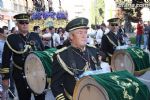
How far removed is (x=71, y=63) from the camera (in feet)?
15.3

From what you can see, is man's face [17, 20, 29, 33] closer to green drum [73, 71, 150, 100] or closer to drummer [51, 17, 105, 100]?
drummer [51, 17, 105, 100]

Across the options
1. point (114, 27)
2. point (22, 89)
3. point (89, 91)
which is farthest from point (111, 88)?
point (114, 27)

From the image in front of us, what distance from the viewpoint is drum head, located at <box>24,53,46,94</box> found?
6.70 meters

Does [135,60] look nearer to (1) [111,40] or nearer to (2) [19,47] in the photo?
(1) [111,40]

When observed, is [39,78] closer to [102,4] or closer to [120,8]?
[120,8]

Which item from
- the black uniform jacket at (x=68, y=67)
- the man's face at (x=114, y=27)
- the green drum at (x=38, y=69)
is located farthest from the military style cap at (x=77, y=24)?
the man's face at (x=114, y=27)

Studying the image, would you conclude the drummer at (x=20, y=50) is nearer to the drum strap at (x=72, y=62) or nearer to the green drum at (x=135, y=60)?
the green drum at (x=135, y=60)

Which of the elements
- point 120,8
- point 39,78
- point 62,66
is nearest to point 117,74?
point 62,66

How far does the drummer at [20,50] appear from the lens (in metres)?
7.09

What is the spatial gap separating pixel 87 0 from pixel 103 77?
55422 millimetres

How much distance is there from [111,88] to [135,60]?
14.9 ft

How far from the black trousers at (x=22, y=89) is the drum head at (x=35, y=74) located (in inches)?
3.7

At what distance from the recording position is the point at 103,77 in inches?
154

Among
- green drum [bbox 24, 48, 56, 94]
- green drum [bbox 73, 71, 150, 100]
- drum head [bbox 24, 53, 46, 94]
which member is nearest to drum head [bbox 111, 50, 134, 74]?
green drum [bbox 24, 48, 56, 94]
